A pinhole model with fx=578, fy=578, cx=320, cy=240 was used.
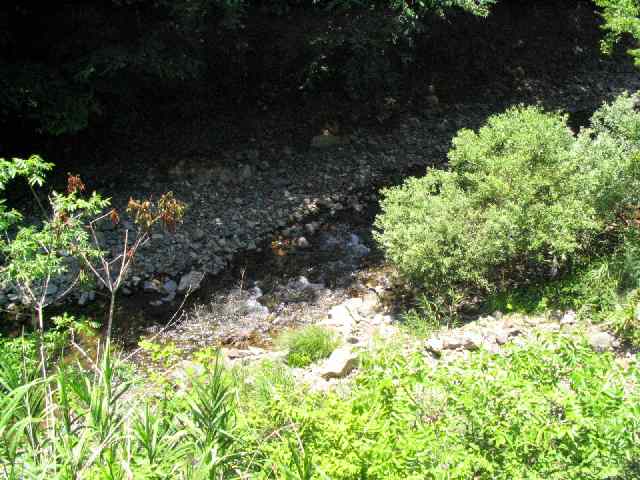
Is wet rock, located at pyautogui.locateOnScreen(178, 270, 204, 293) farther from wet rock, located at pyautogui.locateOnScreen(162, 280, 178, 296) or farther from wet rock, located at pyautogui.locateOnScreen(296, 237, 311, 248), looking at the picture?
wet rock, located at pyautogui.locateOnScreen(296, 237, 311, 248)

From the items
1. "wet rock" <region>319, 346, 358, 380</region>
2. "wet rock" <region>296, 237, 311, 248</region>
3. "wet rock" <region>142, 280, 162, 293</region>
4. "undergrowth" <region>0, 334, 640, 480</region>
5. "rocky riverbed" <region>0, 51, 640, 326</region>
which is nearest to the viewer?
"undergrowth" <region>0, 334, 640, 480</region>

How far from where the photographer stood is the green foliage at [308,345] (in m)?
4.76

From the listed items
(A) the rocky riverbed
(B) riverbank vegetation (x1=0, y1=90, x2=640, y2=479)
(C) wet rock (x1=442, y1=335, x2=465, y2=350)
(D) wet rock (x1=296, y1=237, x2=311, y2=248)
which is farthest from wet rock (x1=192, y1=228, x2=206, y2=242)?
(C) wet rock (x1=442, y1=335, x2=465, y2=350)

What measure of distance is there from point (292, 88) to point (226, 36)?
4.09 feet

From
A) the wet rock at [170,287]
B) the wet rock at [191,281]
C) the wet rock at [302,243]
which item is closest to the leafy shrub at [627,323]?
the wet rock at [302,243]

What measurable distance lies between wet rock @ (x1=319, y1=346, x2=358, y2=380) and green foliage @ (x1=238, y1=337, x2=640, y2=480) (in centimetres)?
136

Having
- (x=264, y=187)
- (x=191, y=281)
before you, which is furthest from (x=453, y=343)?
(x=264, y=187)

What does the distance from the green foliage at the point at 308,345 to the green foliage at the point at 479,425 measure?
1.85 meters

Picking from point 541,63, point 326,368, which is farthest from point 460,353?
point 541,63

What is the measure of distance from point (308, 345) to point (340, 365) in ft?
2.08

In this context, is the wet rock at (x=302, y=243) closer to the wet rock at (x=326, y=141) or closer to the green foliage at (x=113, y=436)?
the wet rock at (x=326, y=141)

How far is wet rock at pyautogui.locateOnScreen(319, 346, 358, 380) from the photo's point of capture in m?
4.27

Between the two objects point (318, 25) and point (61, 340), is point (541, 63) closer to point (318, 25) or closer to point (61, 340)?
point (318, 25)

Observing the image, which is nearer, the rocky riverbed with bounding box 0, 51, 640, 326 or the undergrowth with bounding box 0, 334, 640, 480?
the undergrowth with bounding box 0, 334, 640, 480
